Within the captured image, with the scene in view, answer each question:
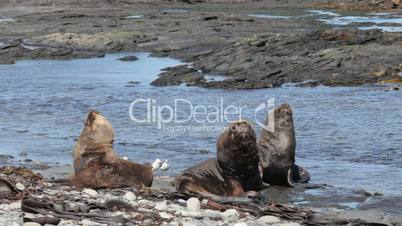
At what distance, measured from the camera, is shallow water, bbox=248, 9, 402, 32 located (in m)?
33.1

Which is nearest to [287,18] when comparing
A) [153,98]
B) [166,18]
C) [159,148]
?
[166,18]

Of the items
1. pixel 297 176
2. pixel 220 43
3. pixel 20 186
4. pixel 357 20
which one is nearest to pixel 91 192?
pixel 20 186

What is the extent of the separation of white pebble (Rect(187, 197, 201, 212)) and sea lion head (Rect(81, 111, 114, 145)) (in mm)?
1828

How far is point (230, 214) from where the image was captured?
7910 millimetres

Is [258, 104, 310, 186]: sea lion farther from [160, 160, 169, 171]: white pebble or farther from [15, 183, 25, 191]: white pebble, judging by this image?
[15, 183, 25, 191]: white pebble

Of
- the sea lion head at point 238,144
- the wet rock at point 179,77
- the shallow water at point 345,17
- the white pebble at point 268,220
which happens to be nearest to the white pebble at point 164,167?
the sea lion head at point 238,144

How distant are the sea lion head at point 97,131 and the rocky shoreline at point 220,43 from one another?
10.8 metres

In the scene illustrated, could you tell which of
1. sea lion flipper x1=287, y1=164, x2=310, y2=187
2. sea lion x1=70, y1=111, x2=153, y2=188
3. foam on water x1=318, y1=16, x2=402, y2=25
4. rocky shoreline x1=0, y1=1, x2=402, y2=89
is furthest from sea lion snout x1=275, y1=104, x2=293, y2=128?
foam on water x1=318, y1=16, x2=402, y2=25

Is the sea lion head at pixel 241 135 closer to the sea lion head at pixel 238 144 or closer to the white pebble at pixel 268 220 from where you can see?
the sea lion head at pixel 238 144

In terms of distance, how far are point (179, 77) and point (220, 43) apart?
6.65m

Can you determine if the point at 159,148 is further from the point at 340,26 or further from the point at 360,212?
the point at 340,26

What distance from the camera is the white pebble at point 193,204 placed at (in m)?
8.02

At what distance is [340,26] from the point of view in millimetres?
34031

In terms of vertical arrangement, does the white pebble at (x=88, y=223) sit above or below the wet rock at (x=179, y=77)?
above
